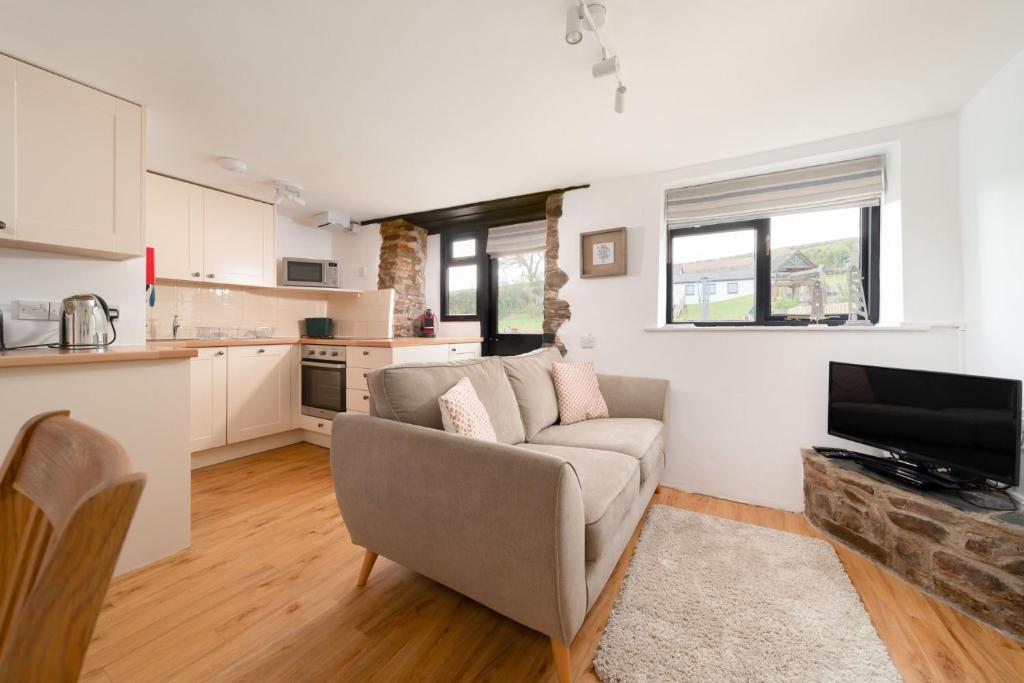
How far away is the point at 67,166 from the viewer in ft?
6.56

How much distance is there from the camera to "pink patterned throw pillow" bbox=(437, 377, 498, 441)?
1669 millimetres

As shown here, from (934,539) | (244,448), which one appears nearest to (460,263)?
(244,448)

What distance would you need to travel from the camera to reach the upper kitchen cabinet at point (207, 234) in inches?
123

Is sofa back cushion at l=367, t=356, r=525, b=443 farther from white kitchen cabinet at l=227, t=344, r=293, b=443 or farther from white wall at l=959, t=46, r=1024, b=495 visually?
white wall at l=959, t=46, r=1024, b=495

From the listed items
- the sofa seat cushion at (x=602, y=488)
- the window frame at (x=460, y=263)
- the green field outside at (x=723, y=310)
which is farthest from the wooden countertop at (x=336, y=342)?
the green field outside at (x=723, y=310)

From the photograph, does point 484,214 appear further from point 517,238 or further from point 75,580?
point 75,580

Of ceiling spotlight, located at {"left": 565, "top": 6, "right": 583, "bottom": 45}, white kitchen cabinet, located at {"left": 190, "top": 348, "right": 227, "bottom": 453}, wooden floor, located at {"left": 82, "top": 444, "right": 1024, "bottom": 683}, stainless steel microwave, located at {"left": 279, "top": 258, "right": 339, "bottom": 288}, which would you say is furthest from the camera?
stainless steel microwave, located at {"left": 279, "top": 258, "right": 339, "bottom": 288}

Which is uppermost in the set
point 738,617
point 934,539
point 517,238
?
point 517,238

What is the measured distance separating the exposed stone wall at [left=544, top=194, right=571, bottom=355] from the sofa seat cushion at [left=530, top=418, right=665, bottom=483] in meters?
1.02

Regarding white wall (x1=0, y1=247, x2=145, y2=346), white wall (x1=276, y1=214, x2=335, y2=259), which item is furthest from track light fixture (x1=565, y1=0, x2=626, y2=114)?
white wall (x1=276, y1=214, x2=335, y2=259)

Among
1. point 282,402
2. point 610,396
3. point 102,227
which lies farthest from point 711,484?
point 102,227

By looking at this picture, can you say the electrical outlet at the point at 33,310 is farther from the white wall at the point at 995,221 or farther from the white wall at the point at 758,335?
the white wall at the point at 995,221

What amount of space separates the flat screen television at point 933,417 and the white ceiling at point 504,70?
1435 millimetres

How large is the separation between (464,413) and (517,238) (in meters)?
2.45
